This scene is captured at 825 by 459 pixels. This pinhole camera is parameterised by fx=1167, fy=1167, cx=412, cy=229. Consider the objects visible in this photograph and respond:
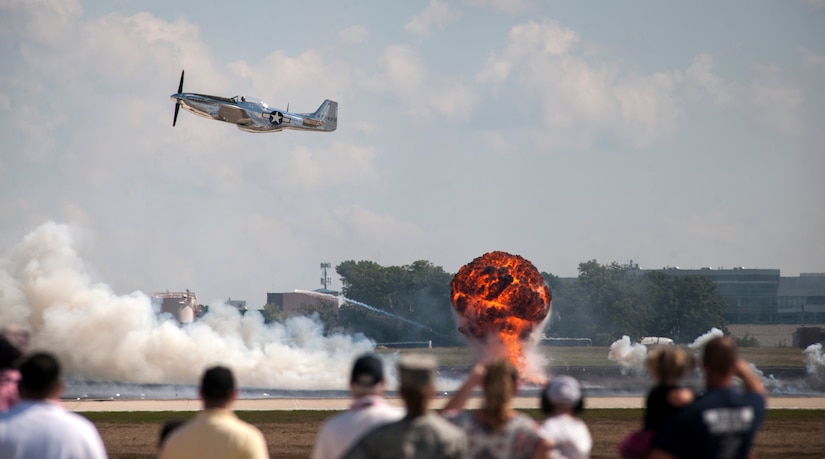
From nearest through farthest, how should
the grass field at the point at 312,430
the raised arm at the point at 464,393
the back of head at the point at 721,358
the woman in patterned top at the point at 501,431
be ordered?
the woman in patterned top at the point at 501,431 < the back of head at the point at 721,358 < the raised arm at the point at 464,393 < the grass field at the point at 312,430

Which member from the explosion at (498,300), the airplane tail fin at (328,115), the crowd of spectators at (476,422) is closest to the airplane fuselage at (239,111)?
the airplane tail fin at (328,115)

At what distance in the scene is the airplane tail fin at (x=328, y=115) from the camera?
76.1 meters

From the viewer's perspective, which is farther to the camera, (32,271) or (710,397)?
(32,271)

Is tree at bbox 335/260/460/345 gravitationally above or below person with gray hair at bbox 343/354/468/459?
above

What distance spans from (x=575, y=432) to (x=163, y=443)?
158 inches

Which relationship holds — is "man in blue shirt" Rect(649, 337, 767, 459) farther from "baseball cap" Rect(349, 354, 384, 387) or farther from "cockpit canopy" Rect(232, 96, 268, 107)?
"cockpit canopy" Rect(232, 96, 268, 107)

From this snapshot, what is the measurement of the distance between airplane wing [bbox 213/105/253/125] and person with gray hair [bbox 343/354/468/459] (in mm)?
59620

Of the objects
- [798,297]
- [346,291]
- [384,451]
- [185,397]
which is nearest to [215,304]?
[185,397]

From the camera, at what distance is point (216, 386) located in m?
10.6

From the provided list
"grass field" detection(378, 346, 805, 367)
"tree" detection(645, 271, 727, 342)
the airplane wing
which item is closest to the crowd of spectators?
the airplane wing

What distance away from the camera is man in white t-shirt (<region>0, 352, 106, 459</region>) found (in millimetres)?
10125

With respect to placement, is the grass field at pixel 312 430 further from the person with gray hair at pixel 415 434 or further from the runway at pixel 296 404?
the person with gray hair at pixel 415 434

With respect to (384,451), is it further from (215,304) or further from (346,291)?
(346,291)

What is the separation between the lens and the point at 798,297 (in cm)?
18462
